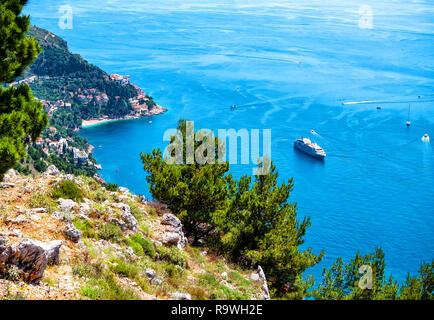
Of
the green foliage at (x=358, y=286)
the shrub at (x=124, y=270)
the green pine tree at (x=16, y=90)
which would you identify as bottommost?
the green foliage at (x=358, y=286)

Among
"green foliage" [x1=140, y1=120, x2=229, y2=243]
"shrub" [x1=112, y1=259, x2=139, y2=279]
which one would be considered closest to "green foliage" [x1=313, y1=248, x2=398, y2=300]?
"green foliage" [x1=140, y1=120, x2=229, y2=243]

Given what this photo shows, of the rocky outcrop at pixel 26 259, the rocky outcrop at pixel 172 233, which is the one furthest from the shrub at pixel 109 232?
the rocky outcrop at pixel 26 259

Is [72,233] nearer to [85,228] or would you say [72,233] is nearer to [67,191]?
[85,228]

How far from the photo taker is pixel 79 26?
16700 cm

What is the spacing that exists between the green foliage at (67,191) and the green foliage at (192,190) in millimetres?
4122

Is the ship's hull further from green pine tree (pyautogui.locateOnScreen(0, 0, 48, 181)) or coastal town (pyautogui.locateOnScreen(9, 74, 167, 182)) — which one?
green pine tree (pyautogui.locateOnScreen(0, 0, 48, 181))

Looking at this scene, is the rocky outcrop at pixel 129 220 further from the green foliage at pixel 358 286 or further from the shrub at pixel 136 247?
the green foliage at pixel 358 286

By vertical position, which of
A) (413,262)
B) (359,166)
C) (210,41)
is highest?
(210,41)

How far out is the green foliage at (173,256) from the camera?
10.7 meters

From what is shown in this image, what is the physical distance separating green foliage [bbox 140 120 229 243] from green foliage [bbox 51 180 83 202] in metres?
4.12
